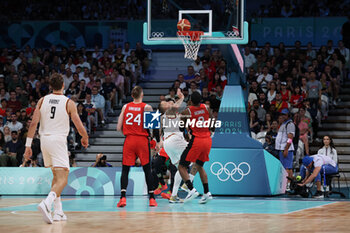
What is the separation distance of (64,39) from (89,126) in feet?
23.7

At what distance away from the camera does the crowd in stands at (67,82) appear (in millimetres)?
20000

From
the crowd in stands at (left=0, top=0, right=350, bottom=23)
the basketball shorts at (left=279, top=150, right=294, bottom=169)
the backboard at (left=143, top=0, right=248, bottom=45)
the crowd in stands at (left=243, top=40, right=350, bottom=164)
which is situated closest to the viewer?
the backboard at (left=143, top=0, right=248, bottom=45)

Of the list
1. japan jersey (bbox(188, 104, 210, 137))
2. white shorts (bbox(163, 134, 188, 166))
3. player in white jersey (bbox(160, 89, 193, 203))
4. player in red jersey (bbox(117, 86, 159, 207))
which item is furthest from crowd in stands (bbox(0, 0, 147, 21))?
player in red jersey (bbox(117, 86, 159, 207))

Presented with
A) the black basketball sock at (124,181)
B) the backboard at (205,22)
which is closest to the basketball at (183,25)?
the backboard at (205,22)

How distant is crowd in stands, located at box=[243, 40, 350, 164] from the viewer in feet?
61.5

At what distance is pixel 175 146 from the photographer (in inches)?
508

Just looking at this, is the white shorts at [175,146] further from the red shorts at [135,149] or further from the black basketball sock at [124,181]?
the black basketball sock at [124,181]

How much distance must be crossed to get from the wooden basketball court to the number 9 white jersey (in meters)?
1.31

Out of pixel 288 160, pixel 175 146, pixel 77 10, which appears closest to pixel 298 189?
pixel 288 160

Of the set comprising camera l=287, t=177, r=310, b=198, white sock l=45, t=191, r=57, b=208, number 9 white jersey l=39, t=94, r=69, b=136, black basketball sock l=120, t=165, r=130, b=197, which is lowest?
camera l=287, t=177, r=310, b=198

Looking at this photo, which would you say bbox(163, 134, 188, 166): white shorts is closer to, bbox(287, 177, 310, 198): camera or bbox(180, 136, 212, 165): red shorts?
bbox(180, 136, 212, 165): red shorts

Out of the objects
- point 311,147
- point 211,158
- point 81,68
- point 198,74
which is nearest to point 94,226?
point 211,158

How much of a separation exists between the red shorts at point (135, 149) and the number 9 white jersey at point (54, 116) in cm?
233

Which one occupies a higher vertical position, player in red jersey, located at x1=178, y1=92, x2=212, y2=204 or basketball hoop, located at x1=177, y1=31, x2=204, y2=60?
basketball hoop, located at x1=177, y1=31, x2=204, y2=60
